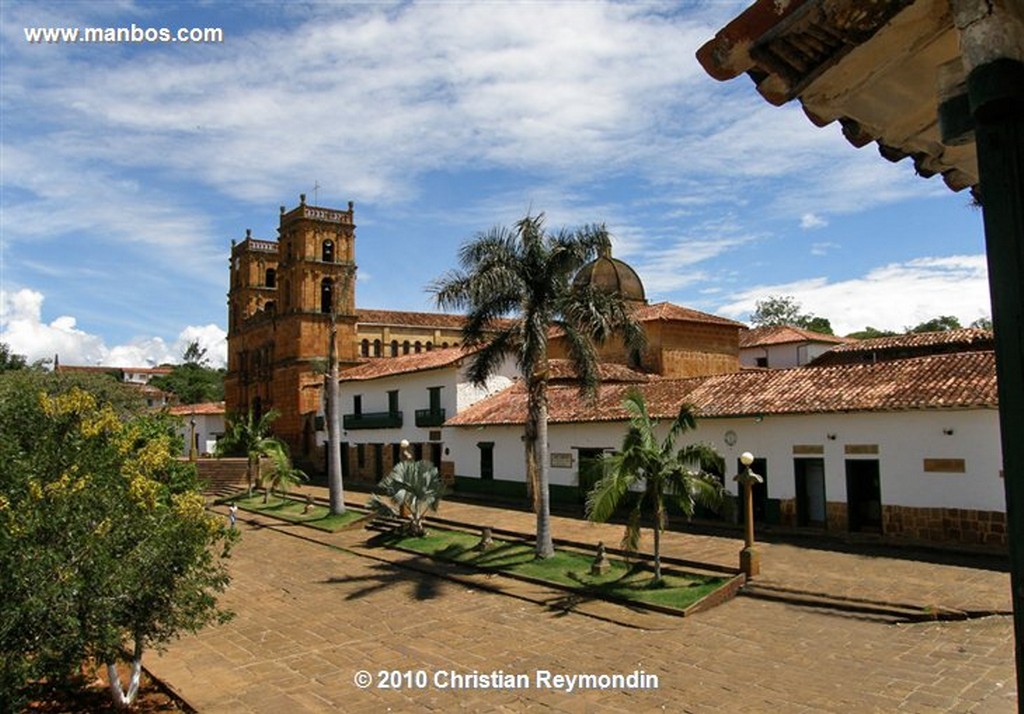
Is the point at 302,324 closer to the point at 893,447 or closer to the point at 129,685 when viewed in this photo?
the point at 893,447

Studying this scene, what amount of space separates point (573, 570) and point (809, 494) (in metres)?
6.75

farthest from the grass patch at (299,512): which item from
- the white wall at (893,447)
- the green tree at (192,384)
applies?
the green tree at (192,384)

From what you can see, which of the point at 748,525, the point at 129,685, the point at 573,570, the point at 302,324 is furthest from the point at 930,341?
the point at 302,324

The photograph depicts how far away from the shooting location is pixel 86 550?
7.07 metres

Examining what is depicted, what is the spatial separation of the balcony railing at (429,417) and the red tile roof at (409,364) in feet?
5.59

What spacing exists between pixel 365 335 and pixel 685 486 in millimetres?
41683

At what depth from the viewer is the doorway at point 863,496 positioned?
55.1 ft

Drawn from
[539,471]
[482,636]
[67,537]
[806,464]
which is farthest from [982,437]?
[67,537]

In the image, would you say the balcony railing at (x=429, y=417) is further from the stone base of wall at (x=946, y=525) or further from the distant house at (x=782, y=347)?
the distant house at (x=782, y=347)

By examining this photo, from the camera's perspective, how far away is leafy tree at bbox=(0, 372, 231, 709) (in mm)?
6582

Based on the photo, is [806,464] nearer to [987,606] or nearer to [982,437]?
[982,437]

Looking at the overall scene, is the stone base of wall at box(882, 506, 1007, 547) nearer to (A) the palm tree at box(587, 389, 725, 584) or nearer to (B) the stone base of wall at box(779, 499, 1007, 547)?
(B) the stone base of wall at box(779, 499, 1007, 547)

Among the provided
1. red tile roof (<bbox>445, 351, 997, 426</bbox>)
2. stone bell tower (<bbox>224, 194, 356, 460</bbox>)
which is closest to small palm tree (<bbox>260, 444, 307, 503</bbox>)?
red tile roof (<bbox>445, 351, 997, 426</bbox>)

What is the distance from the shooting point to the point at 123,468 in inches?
314
